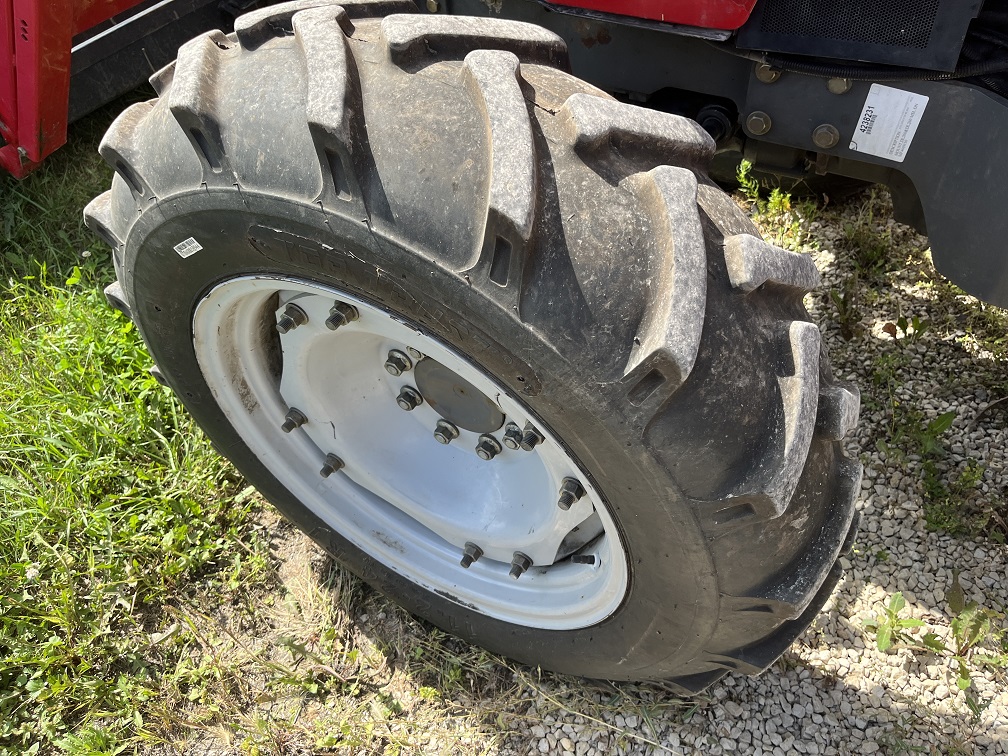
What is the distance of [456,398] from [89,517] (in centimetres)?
120

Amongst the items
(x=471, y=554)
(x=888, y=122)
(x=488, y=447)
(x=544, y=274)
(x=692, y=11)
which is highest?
(x=692, y=11)

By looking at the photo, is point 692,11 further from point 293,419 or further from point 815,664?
point 815,664

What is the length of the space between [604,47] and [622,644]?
1151mm

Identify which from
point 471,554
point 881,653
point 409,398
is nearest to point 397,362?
point 409,398

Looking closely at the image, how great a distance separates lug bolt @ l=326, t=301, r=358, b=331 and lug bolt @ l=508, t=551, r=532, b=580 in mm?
589

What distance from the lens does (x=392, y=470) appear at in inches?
72.5

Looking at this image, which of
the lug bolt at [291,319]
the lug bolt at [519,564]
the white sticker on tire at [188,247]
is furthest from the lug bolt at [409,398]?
the white sticker on tire at [188,247]

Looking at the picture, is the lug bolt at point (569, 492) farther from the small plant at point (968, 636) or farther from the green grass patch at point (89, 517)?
the green grass patch at point (89, 517)

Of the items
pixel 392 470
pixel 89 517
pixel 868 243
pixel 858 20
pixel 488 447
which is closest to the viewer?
pixel 858 20

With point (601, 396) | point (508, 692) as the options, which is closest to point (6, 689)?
point (508, 692)

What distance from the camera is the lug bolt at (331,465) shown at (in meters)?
1.80

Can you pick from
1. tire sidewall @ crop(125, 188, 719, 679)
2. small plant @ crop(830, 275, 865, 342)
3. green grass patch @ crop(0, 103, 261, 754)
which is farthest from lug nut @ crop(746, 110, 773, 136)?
green grass patch @ crop(0, 103, 261, 754)

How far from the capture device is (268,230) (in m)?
1.23

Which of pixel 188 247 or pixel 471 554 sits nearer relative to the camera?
pixel 188 247
